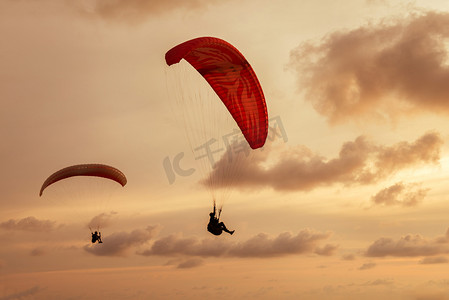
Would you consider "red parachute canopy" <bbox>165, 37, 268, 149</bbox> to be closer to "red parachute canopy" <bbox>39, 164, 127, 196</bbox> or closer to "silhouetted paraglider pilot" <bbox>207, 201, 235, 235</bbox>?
"silhouetted paraglider pilot" <bbox>207, 201, 235, 235</bbox>

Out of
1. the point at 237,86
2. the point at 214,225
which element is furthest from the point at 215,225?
the point at 237,86

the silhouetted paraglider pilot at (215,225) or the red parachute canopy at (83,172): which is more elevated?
the red parachute canopy at (83,172)

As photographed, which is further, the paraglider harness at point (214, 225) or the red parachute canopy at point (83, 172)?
the red parachute canopy at point (83, 172)

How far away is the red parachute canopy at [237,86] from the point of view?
30.7 meters

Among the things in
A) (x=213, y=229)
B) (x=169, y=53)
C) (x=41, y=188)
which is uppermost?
(x=169, y=53)

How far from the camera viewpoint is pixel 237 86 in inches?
1241

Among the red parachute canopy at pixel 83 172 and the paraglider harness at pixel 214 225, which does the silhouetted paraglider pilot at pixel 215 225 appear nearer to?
the paraglider harness at pixel 214 225

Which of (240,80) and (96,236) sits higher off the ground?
(240,80)

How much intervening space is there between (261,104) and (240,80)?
5.79 feet

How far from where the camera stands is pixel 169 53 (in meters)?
27.4

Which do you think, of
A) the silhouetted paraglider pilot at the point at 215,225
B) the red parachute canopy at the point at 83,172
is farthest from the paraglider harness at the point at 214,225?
the red parachute canopy at the point at 83,172

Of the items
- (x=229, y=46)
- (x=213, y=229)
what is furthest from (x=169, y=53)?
(x=213, y=229)

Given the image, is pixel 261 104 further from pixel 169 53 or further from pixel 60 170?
pixel 60 170

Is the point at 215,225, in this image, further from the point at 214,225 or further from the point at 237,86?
the point at 237,86
